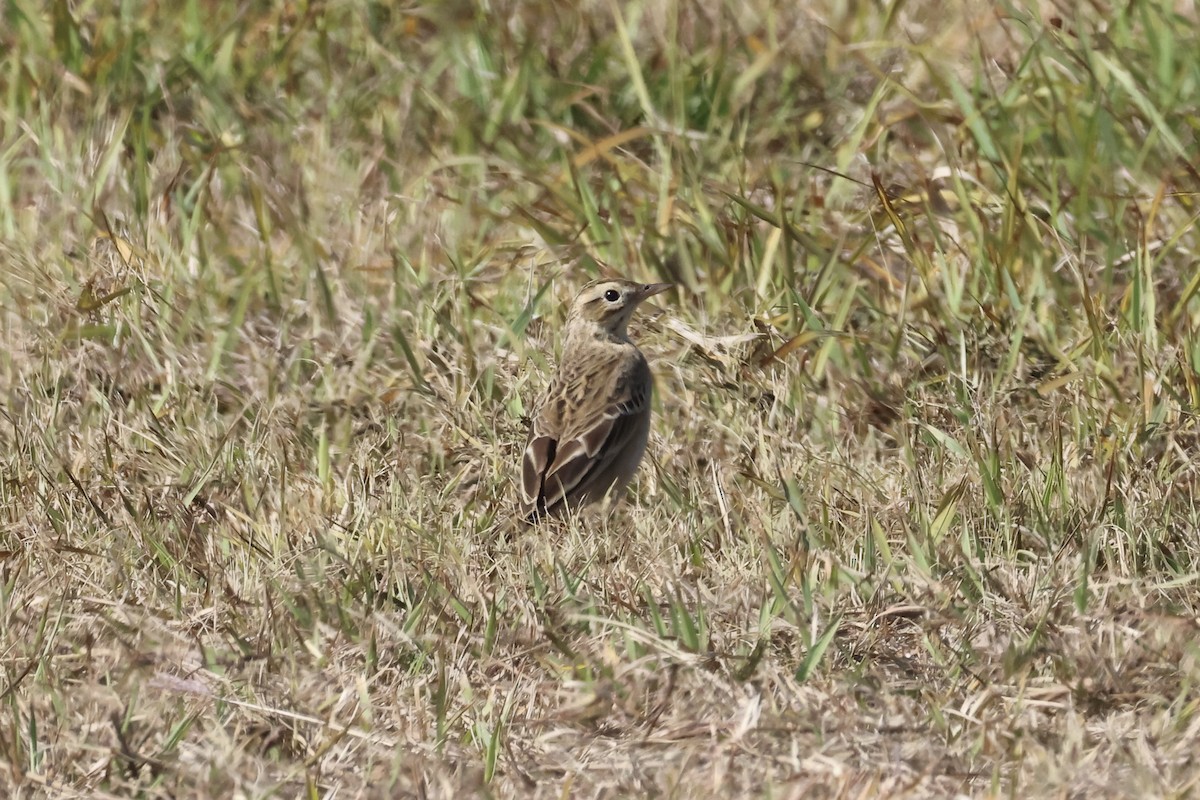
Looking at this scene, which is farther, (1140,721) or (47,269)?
(47,269)

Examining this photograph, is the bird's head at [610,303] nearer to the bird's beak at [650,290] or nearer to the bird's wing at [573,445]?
the bird's beak at [650,290]

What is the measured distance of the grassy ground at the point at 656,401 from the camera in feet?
14.4

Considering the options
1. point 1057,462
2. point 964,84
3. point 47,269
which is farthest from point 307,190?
point 1057,462

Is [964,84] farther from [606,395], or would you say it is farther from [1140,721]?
[1140,721]

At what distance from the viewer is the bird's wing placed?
5.72 metres

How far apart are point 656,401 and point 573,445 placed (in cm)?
71

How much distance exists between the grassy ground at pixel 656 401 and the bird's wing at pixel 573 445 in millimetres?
188

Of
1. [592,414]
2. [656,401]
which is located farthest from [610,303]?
[592,414]

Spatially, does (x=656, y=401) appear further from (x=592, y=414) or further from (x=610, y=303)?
(x=592, y=414)

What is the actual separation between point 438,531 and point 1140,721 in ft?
6.68

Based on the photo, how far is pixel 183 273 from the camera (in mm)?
7008

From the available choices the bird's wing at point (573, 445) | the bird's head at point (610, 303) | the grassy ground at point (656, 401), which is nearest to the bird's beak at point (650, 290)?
the bird's head at point (610, 303)

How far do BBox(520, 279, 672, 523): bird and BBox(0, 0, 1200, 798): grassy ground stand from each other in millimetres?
161

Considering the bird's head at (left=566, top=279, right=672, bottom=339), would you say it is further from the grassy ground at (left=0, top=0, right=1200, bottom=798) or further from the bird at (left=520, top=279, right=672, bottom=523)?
the grassy ground at (left=0, top=0, right=1200, bottom=798)
